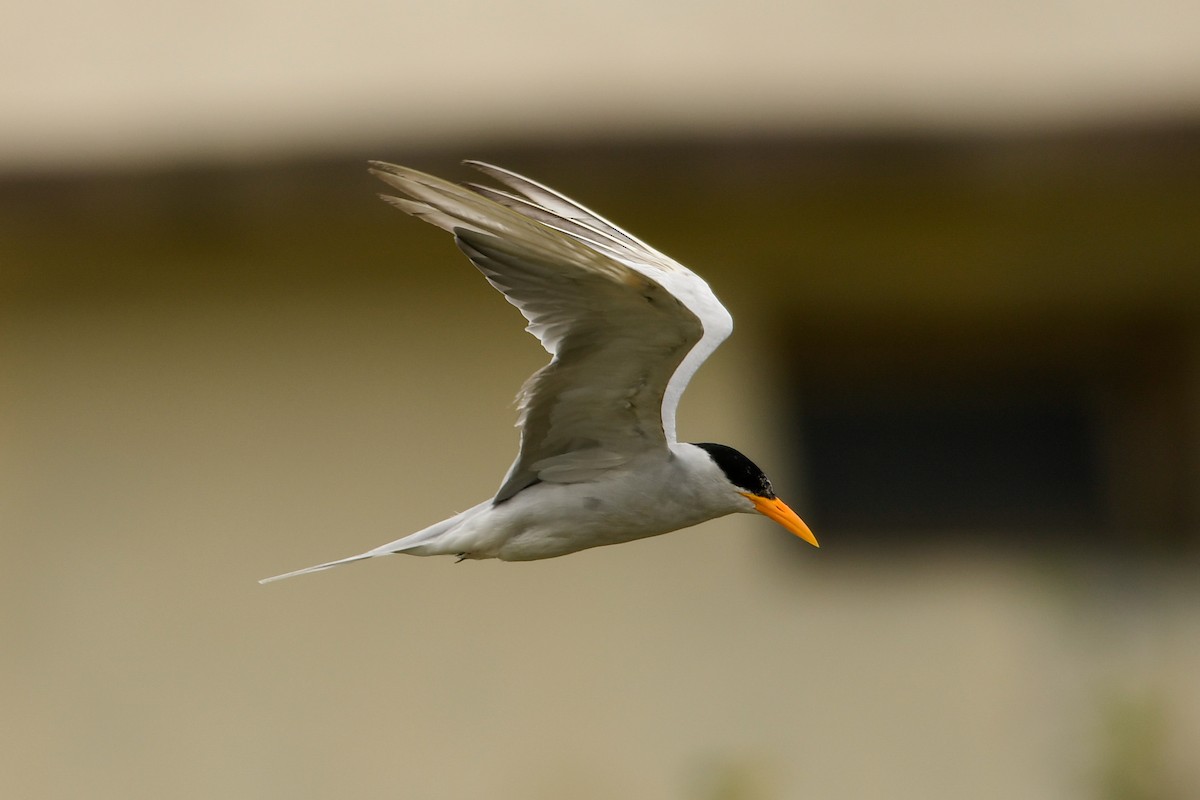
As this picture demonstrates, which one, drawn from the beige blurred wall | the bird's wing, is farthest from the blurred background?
the bird's wing

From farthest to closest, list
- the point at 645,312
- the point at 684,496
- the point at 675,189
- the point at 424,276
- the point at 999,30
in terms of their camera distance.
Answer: the point at 999,30 → the point at 424,276 → the point at 675,189 → the point at 684,496 → the point at 645,312

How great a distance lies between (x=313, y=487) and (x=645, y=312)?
145 inches

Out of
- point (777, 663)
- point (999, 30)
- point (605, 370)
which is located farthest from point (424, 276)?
point (605, 370)

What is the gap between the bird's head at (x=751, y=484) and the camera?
347 centimetres

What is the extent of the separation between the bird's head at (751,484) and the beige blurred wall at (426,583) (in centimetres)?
299

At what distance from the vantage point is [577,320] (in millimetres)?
3293

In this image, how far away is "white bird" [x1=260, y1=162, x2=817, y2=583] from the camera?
320 centimetres

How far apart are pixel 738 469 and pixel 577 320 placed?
0.44m

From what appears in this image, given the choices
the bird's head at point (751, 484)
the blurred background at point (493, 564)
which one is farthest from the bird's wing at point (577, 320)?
the blurred background at point (493, 564)

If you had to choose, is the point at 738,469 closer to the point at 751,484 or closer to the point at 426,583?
the point at 751,484

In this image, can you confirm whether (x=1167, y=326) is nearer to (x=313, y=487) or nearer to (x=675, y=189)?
(x=675, y=189)

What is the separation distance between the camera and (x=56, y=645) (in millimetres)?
6812

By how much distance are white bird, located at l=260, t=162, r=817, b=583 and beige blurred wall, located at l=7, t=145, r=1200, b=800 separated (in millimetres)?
2946

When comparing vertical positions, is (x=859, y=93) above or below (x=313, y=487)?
above
